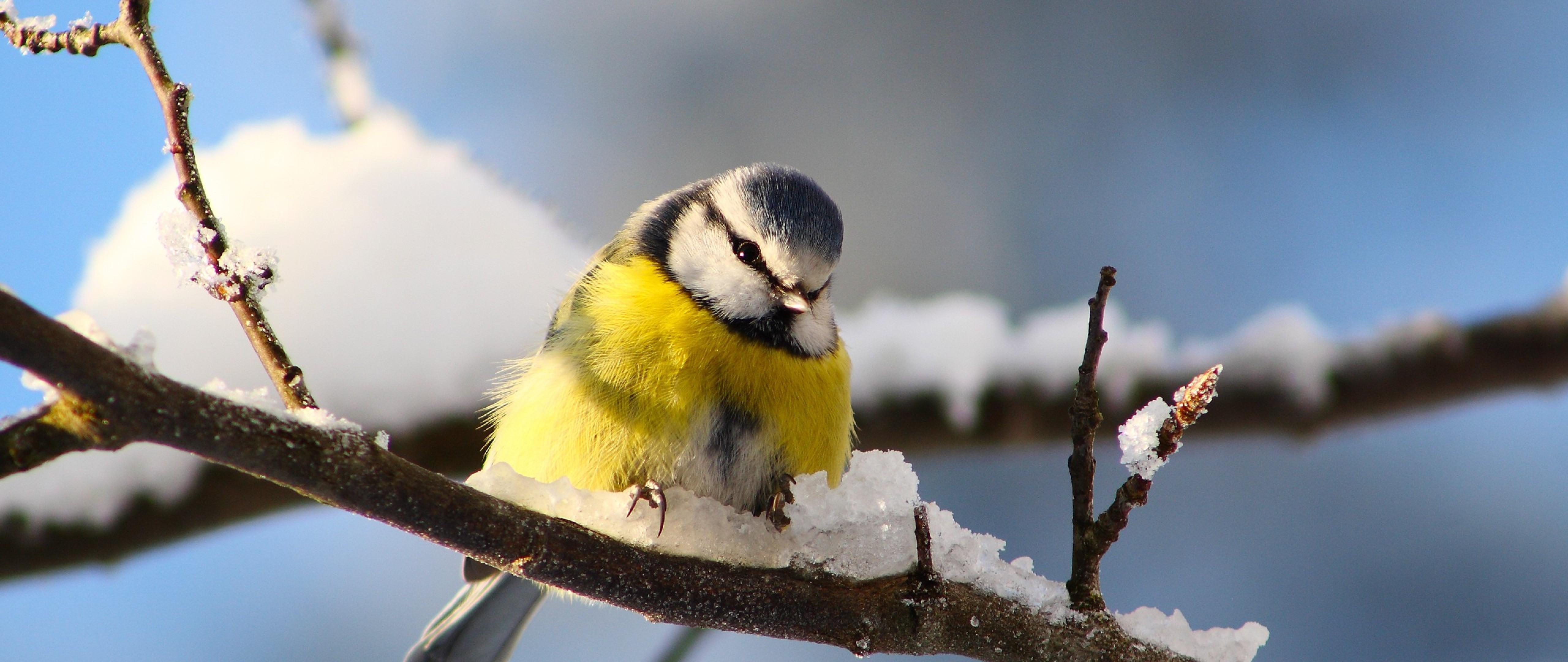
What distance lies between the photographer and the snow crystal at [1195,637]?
1202 mm

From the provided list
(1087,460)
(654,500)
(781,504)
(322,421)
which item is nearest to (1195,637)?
(1087,460)

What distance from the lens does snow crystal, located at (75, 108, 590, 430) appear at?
6.52ft

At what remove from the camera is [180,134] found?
0.94 meters

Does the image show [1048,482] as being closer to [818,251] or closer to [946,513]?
[818,251]

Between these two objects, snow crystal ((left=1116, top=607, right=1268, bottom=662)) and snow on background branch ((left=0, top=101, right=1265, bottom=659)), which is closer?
snow crystal ((left=1116, top=607, right=1268, bottom=662))

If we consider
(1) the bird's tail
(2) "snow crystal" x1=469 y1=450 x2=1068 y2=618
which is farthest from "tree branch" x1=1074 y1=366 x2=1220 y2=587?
(1) the bird's tail

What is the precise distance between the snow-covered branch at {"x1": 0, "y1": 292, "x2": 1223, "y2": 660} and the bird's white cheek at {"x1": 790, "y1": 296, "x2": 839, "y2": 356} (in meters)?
0.54

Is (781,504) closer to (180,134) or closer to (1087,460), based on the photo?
(1087,460)

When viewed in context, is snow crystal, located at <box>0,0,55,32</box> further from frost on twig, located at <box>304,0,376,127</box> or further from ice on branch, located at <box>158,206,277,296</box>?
frost on twig, located at <box>304,0,376,127</box>

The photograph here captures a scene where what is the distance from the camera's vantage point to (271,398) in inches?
33.9

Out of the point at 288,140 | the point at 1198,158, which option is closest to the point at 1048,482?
the point at 1198,158

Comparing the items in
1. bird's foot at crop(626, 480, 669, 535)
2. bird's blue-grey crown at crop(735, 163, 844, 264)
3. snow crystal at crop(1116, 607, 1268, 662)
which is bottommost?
snow crystal at crop(1116, 607, 1268, 662)

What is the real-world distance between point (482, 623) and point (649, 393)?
0.71 m

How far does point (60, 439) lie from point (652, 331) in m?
0.86
